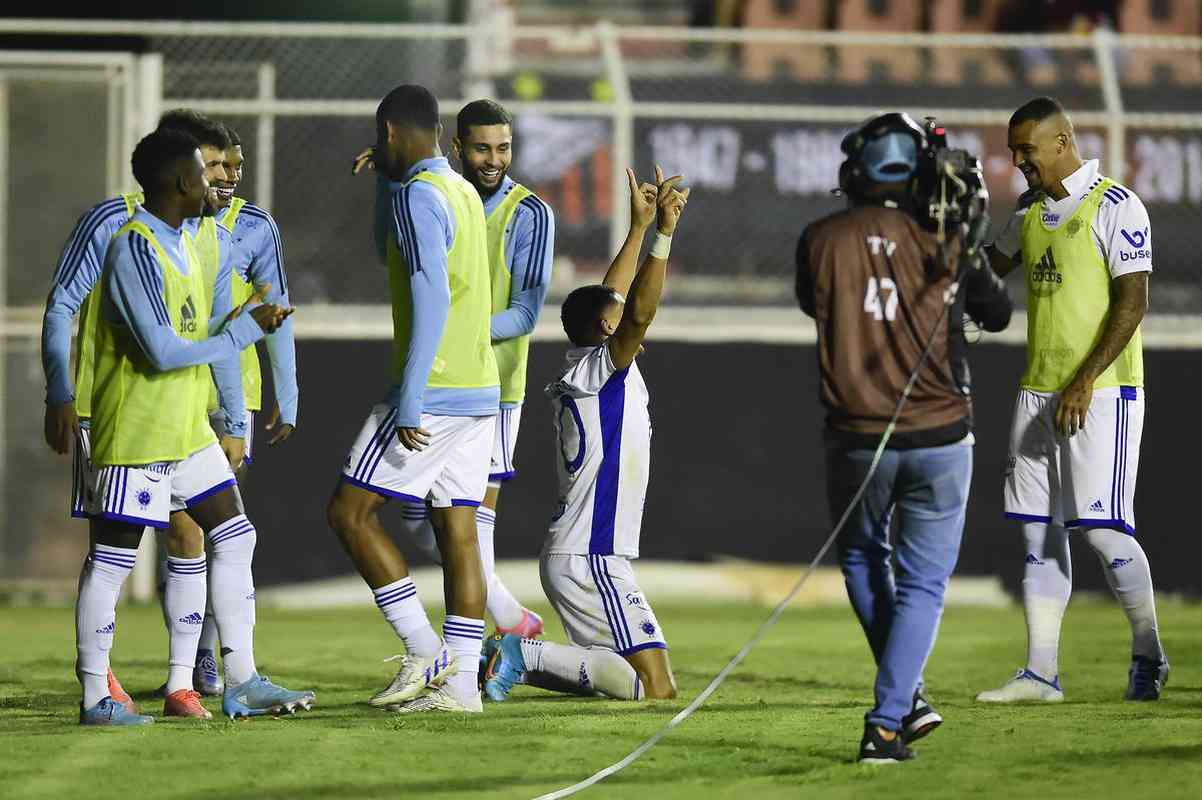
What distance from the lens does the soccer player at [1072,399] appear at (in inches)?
296

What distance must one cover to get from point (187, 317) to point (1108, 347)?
340 centimetres

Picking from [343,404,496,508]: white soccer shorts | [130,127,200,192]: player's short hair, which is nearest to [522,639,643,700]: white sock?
[343,404,496,508]: white soccer shorts

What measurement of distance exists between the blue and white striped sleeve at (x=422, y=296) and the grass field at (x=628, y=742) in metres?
1.11

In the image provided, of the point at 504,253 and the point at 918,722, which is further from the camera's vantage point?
the point at 504,253

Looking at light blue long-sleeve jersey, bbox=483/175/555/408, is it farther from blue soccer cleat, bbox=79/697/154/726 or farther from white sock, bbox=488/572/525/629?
blue soccer cleat, bbox=79/697/154/726

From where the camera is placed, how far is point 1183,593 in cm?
1215

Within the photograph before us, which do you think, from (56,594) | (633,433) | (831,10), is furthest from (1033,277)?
(831,10)

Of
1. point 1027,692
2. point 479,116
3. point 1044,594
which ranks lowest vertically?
point 1027,692

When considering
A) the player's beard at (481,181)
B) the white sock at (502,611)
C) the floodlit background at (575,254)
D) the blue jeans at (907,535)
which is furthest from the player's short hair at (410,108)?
the floodlit background at (575,254)

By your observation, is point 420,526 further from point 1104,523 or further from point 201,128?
point 1104,523

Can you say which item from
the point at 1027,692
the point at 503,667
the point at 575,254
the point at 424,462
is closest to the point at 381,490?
the point at 424,462

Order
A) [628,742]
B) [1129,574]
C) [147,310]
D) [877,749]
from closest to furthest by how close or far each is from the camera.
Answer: [877,749] < [628,742] < [147,310] < [1129,574]

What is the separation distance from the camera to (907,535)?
5.87m

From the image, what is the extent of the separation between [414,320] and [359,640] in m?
3.80
